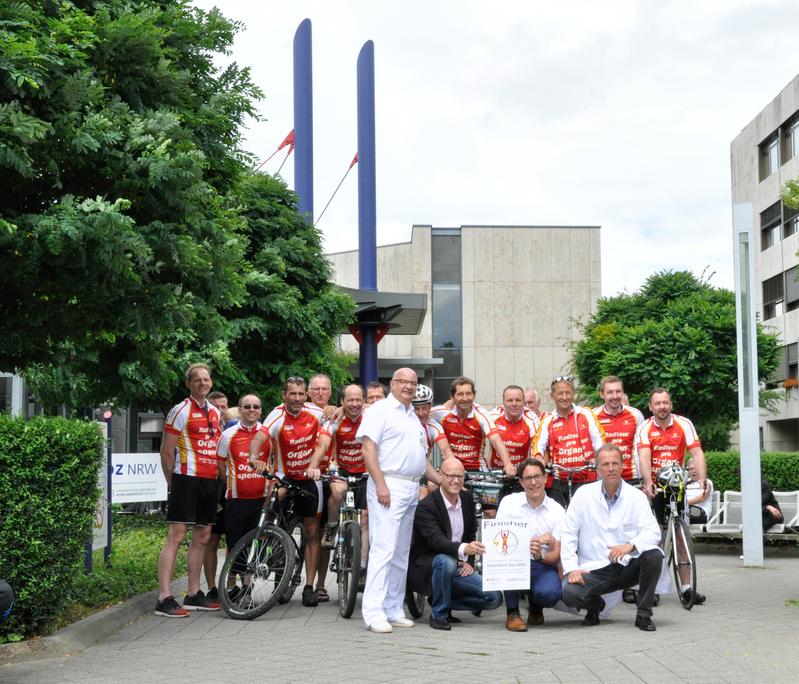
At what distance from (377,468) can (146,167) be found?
2.93m

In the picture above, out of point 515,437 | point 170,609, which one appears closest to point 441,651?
point 170,609

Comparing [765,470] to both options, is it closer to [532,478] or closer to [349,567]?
[532,478]

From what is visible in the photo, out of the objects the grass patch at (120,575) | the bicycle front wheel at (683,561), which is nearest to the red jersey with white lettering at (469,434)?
the bicycle front wheel at (683,561)

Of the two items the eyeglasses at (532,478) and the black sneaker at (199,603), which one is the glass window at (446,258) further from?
the eyeglasses at (532,478)

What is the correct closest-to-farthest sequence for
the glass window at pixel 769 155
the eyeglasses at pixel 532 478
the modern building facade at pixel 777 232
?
the eyeglasses at pixel 532 478
the modern building facade at pixel 777 232
the glass window at pixel 769 155

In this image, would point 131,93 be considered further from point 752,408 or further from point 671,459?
point 752,408

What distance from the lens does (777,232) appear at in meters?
52.3

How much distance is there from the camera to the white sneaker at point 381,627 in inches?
336

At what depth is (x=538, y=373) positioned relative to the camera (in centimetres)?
6869

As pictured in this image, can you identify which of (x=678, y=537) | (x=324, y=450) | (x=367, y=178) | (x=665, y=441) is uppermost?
(x=367, y=178)

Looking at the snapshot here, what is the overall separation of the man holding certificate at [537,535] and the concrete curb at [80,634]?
314 cm

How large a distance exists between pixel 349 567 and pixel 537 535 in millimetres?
1595

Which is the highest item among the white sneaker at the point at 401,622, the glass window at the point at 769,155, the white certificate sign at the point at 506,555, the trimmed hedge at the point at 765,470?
the glass window at the point at 769,155

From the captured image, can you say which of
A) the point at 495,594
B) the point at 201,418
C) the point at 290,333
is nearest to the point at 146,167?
the point at 201,418
